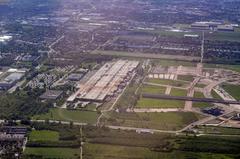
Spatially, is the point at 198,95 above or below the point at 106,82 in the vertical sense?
below

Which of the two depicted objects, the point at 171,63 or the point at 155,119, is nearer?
the point at 155,119

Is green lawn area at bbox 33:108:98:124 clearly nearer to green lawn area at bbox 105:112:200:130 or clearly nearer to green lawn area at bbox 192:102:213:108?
green lawn area at bbox 105:112:200:130

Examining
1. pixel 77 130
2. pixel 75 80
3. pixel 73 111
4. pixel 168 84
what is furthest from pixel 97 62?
pixel 77 130

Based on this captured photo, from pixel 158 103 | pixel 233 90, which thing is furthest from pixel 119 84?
pixel 233 90

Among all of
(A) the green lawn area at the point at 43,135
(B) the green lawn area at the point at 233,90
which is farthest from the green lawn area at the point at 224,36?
(A) the green lawn area at the point at 43,135

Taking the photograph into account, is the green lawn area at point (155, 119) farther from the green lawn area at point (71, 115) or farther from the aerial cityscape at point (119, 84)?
the green lawn area at point (71, 115)

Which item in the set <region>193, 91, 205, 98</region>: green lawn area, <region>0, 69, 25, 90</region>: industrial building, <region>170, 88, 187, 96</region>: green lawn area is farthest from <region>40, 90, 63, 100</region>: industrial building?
<region>193, 91, 205, 98</region>: green lawn area

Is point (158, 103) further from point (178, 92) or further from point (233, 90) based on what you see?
point (233, 90)
